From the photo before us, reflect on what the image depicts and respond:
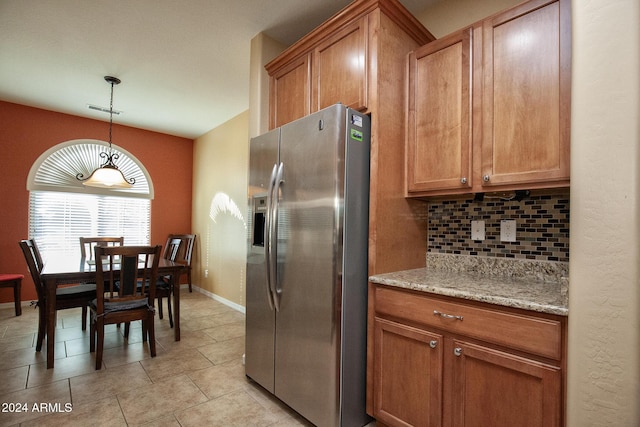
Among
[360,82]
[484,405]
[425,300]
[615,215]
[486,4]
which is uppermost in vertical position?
[486,4]

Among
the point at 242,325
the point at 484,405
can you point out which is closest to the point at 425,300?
the point at 484,405

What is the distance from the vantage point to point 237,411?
1.98 meters

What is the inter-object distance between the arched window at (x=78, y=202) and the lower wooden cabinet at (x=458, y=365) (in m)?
4.79

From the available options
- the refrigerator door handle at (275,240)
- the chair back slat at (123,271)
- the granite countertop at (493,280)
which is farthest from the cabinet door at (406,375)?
the chair back slat at (123,271)

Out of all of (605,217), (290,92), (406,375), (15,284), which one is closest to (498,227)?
(605,217)

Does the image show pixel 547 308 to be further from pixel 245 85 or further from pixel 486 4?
pixel 245 85

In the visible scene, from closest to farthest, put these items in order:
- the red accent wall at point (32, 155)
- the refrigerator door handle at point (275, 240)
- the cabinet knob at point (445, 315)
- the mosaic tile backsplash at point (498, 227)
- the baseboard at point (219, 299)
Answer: the cabinet knob at point (445, 315)
the mosaic tile backsplash at point (498, 227)
the refrigerator door handle at point (275, 240)
the red accent wall at point (32, 155)
the baseboard at point (219, 299)

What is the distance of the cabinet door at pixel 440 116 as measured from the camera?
1.73 meters

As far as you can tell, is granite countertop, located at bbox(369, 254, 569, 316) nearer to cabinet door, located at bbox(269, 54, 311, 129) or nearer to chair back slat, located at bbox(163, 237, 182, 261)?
cabinet door, located at bbox(269, 54, 311, 129)

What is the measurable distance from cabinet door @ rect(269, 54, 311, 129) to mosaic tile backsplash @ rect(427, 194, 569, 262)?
116 centimetres

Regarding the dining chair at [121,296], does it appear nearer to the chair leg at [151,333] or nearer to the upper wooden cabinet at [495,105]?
the chair leg at [151,333]

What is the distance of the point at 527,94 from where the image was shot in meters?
1.52

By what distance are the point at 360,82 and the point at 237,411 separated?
2.14 meters

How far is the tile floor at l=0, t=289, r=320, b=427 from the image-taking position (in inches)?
74.8
